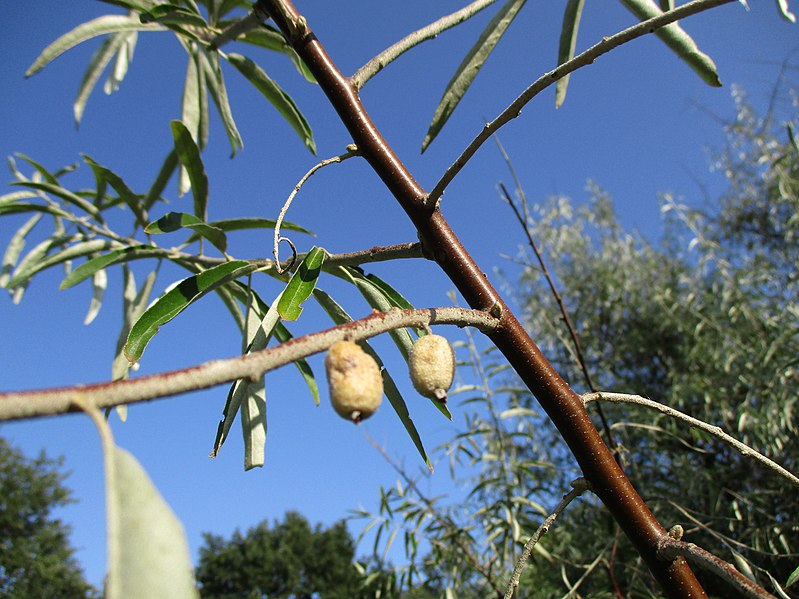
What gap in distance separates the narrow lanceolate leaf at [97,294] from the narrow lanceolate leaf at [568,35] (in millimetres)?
1771

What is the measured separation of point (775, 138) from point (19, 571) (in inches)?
753

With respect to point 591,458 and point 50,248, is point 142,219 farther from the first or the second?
point 591,458

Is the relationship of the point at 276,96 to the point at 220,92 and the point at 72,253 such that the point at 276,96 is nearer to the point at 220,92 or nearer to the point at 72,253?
the point at 220,92

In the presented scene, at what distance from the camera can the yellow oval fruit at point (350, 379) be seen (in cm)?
39

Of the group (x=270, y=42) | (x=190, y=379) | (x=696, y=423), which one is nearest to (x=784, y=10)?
(x=696, y=423)

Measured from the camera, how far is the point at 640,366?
22.2ft

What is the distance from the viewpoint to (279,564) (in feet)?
73.0

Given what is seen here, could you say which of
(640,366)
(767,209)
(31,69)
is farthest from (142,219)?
(767,209)

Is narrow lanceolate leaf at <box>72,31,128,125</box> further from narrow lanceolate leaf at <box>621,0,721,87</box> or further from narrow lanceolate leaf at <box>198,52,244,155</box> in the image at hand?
narrow lanceolate leaf at <box>621,0,721,87</box>

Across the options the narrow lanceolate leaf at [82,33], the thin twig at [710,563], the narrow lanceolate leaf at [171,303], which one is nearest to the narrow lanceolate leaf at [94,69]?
the narrow lanceolate leaf at [82,33]

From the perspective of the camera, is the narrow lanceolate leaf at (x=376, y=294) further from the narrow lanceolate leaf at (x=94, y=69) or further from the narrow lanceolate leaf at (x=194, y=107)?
the narrow lanceolate leaf at (x=94, y=69)

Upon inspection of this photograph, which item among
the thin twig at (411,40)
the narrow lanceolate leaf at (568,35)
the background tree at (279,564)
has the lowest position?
the thin twig at (411,40)

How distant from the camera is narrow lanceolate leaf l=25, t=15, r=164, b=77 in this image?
1.28m

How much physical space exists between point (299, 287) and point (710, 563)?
51 cm
